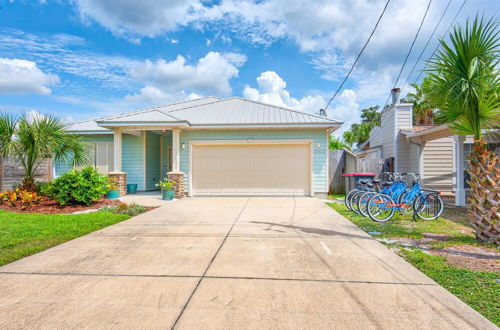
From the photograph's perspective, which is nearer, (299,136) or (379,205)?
(379,205)

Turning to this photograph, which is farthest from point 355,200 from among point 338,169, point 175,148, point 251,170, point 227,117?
point 175,148

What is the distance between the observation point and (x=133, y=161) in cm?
1313

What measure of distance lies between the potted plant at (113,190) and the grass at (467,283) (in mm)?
10207

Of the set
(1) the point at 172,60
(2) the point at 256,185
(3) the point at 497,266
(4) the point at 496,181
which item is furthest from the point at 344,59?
(3) the point at 497,266

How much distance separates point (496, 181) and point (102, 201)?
35.1 ft

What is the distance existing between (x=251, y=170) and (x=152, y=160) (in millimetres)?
5316

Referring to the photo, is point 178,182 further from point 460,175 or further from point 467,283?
point 460,175

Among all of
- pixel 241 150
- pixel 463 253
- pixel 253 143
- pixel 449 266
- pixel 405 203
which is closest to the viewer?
pixel 449 266

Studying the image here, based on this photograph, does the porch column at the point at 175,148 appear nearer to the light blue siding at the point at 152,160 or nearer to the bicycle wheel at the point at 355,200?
the light blue siding at the point at 152,160

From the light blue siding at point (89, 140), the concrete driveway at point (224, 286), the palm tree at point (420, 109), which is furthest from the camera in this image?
the palm tree at point (420, 109)

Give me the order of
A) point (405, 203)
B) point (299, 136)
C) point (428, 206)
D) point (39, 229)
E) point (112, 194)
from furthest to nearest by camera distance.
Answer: point (299, 136) < point (112, 194) < point (428, 206) < point (405, 203) < point (39, 229)

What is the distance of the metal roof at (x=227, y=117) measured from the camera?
11016 mm

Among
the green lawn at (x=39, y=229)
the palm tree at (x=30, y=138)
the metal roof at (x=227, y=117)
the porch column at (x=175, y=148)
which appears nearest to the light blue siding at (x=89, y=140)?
the metal roof at (x=227, y=117)

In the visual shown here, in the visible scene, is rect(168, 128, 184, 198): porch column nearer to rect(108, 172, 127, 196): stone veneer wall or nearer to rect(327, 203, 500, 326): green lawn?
rect(108, 172, 127, 196): stone veneer wall
